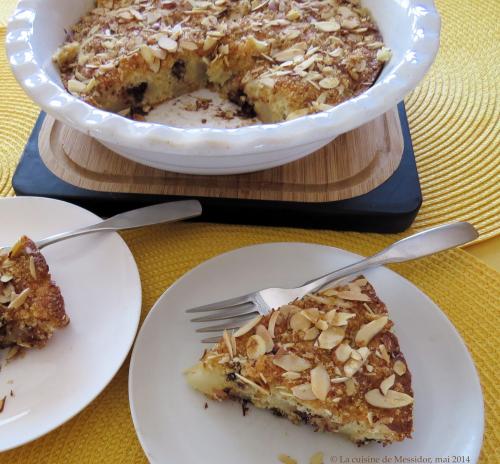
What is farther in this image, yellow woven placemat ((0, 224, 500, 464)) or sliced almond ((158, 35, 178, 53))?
sliced almond ((158, 35, 178, 53))

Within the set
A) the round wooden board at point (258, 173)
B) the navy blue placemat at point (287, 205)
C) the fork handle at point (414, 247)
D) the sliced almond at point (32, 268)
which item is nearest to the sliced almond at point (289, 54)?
the round wooden board at point (258, 173)

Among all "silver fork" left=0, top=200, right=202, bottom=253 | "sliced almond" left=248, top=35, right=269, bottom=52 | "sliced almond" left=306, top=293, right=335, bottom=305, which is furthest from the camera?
"sliced almond" left=248, top=35, right=269, bottom=52

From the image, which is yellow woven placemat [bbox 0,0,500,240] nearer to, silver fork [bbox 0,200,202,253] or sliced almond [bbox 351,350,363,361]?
silver fork [bbox 0,200,202,253]

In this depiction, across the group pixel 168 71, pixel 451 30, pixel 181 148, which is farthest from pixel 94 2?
pixel 451 30

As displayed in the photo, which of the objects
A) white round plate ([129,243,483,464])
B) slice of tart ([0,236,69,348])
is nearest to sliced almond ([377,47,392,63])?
white round plate ([129,243,483,464])

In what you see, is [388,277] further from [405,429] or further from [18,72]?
[18,72]

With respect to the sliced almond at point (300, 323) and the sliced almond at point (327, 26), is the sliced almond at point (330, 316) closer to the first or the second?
the sliced almond at point (300, 323)

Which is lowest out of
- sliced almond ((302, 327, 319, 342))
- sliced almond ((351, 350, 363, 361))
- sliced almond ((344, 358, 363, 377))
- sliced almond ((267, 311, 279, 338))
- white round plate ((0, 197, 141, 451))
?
sliced almond ((344, 358, 363, 377))
